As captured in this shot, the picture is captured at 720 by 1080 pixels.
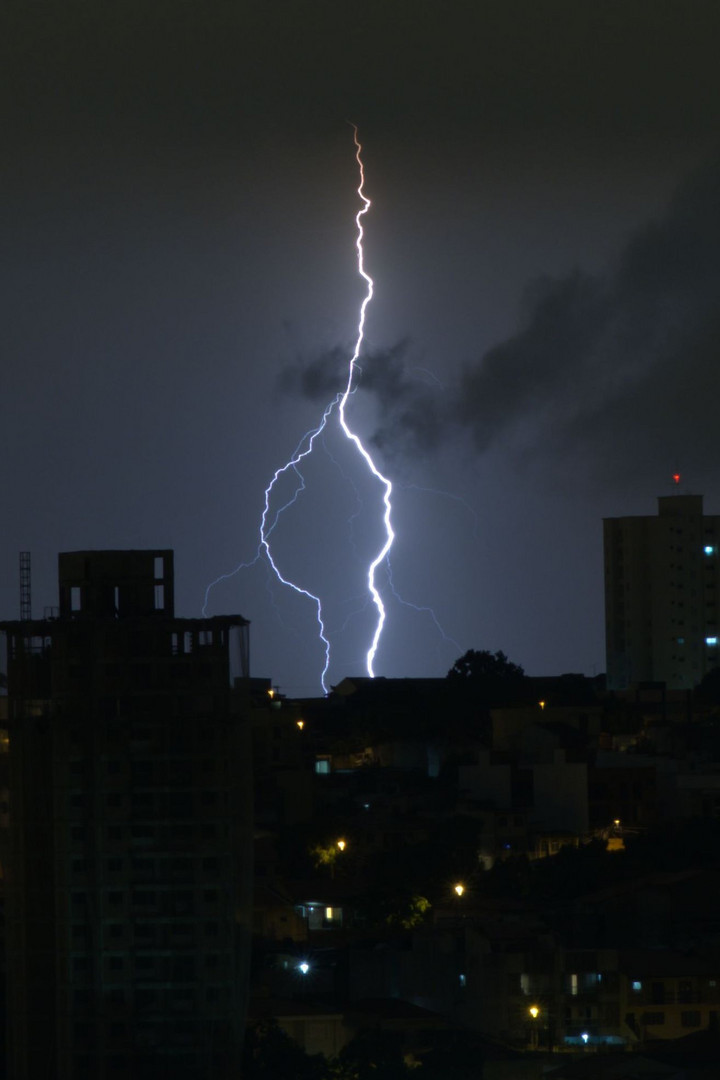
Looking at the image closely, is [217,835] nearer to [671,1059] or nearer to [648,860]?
[671,1059]

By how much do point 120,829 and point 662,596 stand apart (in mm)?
→ 33053

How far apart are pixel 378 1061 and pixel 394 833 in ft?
30.6

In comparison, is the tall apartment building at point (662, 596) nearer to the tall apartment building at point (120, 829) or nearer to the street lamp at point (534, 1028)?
the street lamp at point (534, 1028)

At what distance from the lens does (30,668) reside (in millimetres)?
31109

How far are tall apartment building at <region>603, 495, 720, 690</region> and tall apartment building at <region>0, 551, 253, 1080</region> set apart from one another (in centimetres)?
3150

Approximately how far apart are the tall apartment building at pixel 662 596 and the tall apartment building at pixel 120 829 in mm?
31496

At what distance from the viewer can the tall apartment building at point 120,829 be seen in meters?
30.5

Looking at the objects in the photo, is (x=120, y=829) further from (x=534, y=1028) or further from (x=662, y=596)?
(x=662, y=596)

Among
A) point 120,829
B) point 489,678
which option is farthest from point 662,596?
point 120,829

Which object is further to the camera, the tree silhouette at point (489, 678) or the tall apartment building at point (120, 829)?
the tree silhouette at point (489, 678)

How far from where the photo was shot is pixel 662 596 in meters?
62.7

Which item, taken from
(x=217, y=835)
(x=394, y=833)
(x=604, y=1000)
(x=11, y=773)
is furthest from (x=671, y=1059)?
(x=394, y=833)

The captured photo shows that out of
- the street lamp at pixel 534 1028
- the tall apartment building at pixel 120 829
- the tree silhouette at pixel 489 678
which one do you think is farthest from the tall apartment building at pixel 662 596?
the tall apartment building at pixel 120 829

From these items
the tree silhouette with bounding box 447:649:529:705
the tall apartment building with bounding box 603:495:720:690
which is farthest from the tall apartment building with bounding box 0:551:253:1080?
the tall apartment building with bounding box 603:495:720:690
